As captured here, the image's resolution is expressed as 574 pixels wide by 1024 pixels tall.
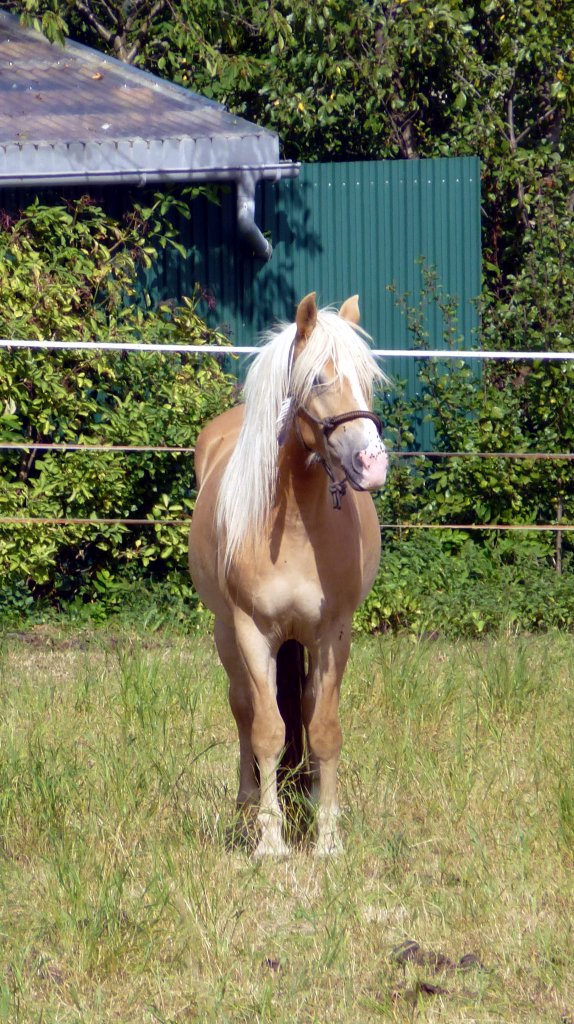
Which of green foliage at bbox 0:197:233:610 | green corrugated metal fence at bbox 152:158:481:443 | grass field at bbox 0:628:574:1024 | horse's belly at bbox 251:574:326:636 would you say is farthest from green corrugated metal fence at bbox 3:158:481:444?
horse's belly at bbox 251:574:326:636

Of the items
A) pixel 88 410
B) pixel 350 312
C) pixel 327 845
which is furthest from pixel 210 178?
pixel 327 845

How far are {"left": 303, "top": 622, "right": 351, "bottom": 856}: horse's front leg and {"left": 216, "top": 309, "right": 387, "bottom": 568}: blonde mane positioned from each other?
44 centimetres

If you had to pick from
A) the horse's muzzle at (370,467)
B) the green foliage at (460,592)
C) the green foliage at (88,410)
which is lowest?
the green foliage at (460,592)

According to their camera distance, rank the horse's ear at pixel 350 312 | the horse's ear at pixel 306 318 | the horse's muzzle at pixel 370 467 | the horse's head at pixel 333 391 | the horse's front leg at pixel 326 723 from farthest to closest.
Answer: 1. the horse's ear at pixel 350 312
2. the horse's front leg at pixel 326 723
3. the horse's ear at pixel 306 318
4. the horse's head at pixel 333 391
5. the horse's muzzle at pixel 370 467

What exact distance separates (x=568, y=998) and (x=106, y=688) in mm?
3159

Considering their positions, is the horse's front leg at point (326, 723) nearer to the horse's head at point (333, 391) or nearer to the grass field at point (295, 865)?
the grass field at point (295, 865)

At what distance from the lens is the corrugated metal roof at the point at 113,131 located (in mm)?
8266

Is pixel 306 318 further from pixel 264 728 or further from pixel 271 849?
pixel 271 849

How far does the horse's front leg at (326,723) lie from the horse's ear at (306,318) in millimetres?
953

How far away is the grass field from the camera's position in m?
3.17

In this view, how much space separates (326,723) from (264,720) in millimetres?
228

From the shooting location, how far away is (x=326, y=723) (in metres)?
4.22

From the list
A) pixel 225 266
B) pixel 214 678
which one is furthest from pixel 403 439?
pixel 214 678

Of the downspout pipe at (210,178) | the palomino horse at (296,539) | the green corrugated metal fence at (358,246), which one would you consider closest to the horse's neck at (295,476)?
the palomino horse at (296,539)
